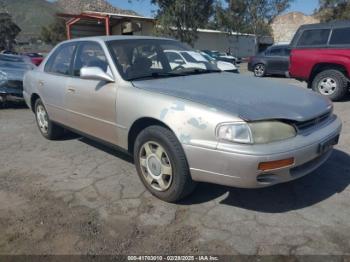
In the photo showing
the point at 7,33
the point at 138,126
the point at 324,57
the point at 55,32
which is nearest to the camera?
the point at 138,126

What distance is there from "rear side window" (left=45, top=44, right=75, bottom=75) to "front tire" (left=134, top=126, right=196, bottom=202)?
1.88 m

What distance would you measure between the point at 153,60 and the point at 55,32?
190 feet

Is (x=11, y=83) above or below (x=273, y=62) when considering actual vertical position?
below

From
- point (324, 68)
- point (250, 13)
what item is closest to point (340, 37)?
point (324, 68)

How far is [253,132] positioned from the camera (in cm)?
284

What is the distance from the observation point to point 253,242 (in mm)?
2838

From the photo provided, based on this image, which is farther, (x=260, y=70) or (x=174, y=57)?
(x=260, y=70)

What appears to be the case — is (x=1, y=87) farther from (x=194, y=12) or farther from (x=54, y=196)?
(x=194, y=12)

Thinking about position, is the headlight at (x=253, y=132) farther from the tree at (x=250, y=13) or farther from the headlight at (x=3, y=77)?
the tree at (x=250, y=13)

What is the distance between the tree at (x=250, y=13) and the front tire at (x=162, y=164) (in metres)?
32.4

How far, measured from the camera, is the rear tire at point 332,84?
8.00 meters

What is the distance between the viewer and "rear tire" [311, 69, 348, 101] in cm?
800

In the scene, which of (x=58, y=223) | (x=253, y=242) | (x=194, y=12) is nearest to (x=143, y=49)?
(x=58, y=223)

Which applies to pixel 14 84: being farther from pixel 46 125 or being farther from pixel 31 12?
pixel 31 12
